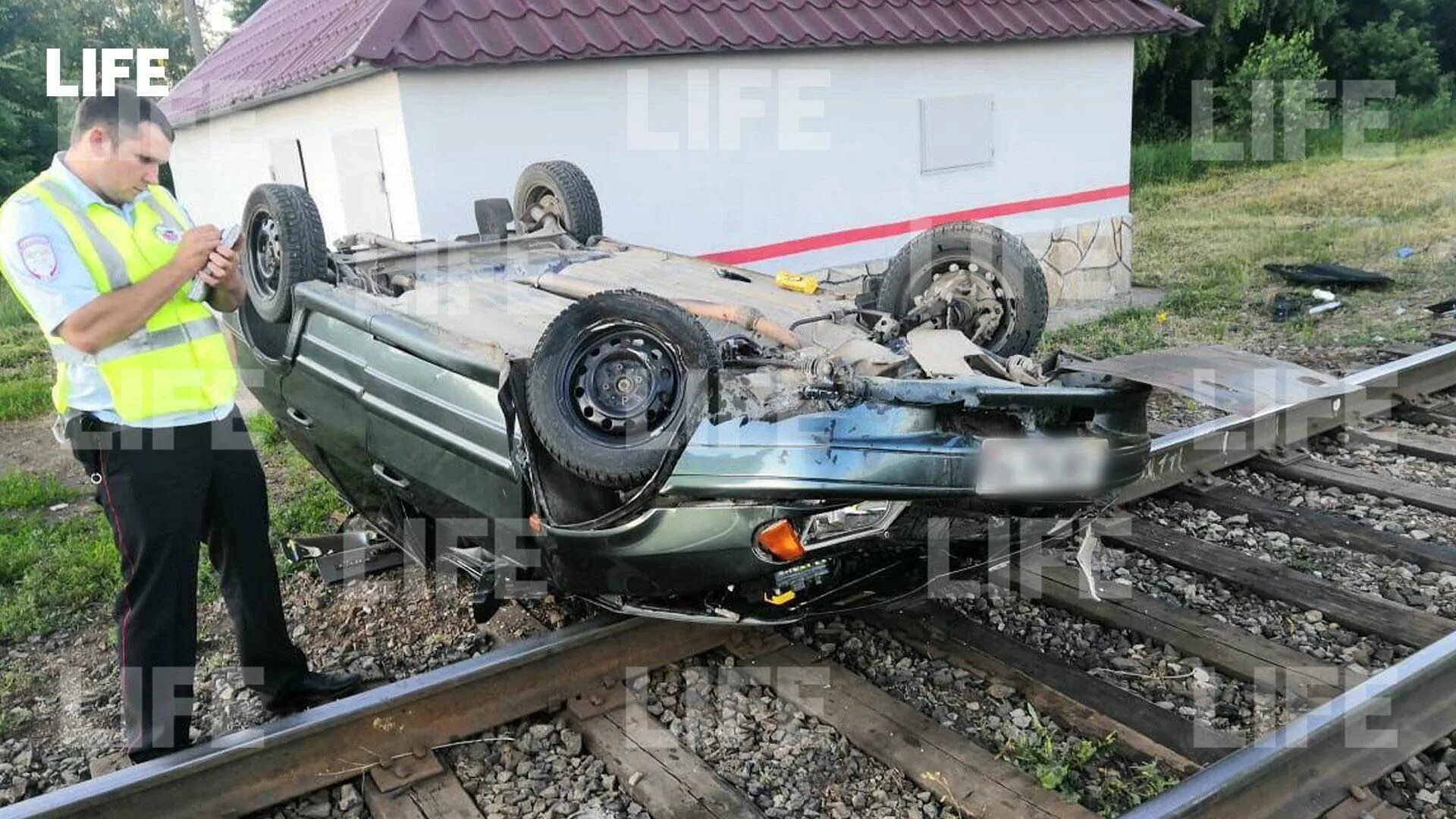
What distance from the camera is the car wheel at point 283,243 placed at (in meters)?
4.47

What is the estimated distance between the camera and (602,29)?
8.09m

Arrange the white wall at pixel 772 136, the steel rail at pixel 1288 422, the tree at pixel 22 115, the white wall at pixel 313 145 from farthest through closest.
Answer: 1. the tree at pixel 22 115
2. the white wall at pixel 772 136
3. the white wall at pixel 313 145
4. the steel rail at pixel 1288 422

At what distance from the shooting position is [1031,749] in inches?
133

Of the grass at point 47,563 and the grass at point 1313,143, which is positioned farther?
the grass at point 1313,143

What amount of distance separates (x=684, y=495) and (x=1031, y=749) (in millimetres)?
1323

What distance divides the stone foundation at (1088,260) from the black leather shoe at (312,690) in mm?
8318

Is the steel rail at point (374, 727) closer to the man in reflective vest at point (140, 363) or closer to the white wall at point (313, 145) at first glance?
the man in reflective vest at point (140, 363)

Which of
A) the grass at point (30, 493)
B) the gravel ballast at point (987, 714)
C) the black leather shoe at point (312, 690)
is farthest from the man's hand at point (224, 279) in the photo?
the grass at point (30, 493)

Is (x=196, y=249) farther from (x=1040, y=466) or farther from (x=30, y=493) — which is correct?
(x=30, y=493)

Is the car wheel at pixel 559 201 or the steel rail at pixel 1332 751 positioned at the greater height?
the car wheel at pixel 559 201

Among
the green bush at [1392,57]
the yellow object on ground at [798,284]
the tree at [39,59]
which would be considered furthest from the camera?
the green bush at [1392,57]

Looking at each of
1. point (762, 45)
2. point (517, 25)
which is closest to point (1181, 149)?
point (762, 45)

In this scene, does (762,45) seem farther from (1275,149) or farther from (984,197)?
(1275,149)

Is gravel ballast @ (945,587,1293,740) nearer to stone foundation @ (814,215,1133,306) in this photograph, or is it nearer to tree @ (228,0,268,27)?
stone foundation @ (814,215,1133,306)
